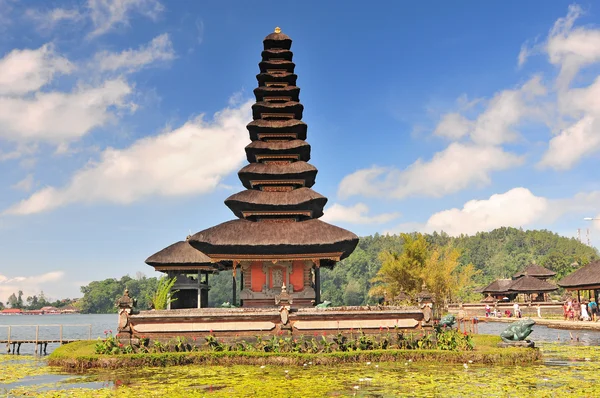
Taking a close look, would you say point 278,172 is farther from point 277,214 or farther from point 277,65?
point 277,65

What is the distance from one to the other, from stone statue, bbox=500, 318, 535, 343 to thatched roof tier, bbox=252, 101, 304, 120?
18496 millimetres

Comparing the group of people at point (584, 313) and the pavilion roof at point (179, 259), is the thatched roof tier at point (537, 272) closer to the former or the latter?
the group of people at point (584, 313)

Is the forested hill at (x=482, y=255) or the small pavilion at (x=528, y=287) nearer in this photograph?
the small pavilion at (x=528, y=287)

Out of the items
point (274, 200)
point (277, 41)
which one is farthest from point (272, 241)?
point (277, 41)

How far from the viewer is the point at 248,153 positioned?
107 ft

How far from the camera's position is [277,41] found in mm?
35250

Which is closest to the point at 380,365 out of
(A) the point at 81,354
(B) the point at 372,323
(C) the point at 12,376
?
(B) the point at 372,323

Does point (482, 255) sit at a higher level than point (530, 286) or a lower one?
higher

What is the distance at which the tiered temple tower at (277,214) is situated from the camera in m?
27.0

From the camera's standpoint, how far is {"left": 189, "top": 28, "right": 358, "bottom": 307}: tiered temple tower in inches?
1063

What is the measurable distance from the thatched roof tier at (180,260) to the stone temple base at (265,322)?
31.5 ft

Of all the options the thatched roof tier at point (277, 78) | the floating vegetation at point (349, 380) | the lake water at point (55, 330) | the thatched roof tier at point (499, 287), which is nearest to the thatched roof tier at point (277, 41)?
the thatched roof tier at point (277, 78)

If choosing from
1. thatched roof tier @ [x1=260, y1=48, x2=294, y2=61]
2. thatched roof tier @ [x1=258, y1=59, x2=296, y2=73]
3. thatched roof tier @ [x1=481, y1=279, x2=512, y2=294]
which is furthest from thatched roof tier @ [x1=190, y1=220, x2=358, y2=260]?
thatched roof tier @ [x1=481, y1=279, x2=512, y2=294]

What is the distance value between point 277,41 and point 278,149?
8.32 m
